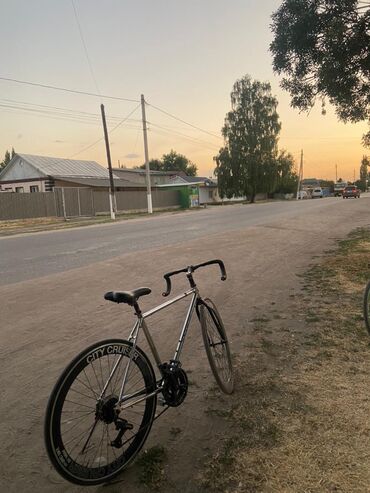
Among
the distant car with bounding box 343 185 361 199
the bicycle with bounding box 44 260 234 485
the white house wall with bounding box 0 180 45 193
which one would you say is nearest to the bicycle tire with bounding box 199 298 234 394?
the bicycle with bounding box 44 260 234 485

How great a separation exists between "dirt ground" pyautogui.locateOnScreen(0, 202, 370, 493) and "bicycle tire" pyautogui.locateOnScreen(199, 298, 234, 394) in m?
0.13

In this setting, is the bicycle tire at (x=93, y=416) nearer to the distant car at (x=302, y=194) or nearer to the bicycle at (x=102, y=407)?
the bicycle at (x=102, y=407)

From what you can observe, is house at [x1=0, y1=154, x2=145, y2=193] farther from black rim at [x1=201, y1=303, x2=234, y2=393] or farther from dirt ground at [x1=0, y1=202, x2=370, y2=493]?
black rim at [x1=201, y1=303, x2=234, y2=393]

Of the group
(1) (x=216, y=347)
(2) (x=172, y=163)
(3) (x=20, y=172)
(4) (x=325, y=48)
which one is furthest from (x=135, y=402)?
(2) (x=172, y=163)

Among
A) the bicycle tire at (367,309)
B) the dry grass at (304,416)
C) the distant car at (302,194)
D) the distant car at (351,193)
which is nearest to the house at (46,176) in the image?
the distant car at (351,193)

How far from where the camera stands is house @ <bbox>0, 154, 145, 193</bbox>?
4400 centimetres

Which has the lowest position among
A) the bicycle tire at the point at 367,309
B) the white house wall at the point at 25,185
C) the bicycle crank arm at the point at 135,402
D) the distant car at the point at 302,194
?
the distant car at the point at 302,194

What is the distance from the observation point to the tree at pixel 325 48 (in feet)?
25.5

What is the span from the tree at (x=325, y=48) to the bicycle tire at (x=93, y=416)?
23.2 ft

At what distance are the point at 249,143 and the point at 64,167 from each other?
2638 cm

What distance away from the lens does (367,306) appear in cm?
499

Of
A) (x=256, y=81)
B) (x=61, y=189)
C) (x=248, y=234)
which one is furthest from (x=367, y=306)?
(x=256, y=81)

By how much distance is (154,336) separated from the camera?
5305 millimetres

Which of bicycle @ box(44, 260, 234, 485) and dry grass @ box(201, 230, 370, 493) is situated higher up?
bicycle @ box(44, 260, 234, 485)
